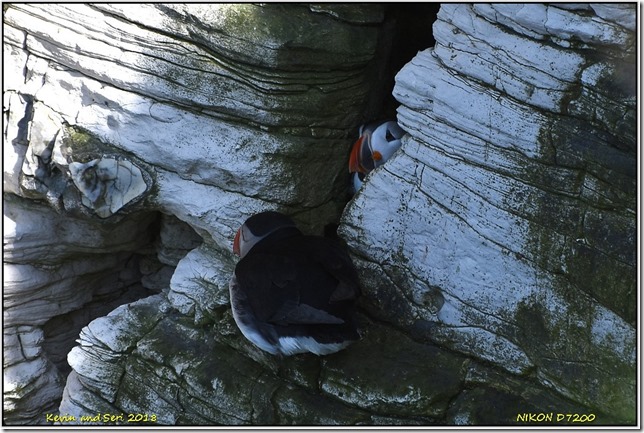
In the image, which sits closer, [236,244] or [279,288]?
[279,288]

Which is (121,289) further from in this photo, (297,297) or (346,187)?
(297,297)

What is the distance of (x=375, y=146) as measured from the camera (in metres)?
4.33

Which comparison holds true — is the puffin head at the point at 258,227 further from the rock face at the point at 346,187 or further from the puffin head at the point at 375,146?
the puffin head at the point at 375,146

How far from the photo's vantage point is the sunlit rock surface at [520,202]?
3473 mm

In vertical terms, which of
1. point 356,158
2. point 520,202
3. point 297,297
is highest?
point 520,202

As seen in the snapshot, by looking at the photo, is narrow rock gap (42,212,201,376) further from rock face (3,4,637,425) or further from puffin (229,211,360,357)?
puffin (229,211,360,357)

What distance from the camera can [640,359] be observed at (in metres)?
3.46

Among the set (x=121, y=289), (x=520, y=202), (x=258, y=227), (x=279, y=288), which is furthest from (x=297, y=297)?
(x=121, y=289)

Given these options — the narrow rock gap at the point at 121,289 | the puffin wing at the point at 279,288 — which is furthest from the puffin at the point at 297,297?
the narrow rock gap at the point at 121,289

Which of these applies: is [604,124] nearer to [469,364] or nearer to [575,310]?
[575,310]

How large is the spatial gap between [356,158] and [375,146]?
4.7 inches

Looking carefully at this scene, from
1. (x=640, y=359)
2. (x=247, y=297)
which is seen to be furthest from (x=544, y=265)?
(x=247, y=297)

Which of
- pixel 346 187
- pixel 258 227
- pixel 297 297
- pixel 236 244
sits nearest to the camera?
pixel 297 297

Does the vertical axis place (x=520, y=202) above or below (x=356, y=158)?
above
